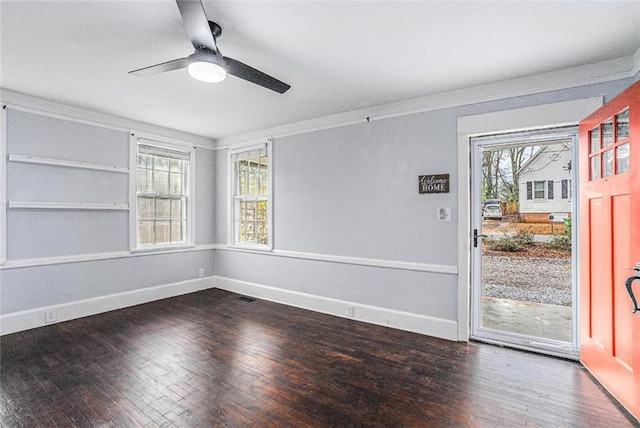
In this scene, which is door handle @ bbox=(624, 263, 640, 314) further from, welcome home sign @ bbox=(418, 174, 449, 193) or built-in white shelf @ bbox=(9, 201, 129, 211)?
built-in white shelf @ bbox=(9, 201, 129, 211)

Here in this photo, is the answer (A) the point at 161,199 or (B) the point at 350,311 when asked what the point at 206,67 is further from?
(A) the point at 161,199

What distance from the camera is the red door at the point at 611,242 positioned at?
76.6 inches

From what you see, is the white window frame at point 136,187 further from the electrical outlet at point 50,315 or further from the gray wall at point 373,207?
the gray wall at point 373,207

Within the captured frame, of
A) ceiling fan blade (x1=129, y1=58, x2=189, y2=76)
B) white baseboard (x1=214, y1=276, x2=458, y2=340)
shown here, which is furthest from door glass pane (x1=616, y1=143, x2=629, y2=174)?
ceiling fan blade (x1=129, y1=58, x2=189, y2=76)

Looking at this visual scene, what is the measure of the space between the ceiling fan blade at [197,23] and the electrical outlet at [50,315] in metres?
3.50

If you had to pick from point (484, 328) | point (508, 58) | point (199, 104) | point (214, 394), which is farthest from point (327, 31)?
point (484, 328)

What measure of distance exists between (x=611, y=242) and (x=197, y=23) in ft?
10.1

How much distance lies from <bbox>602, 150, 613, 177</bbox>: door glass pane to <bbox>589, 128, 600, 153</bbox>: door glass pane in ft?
0.36

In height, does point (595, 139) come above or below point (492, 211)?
above

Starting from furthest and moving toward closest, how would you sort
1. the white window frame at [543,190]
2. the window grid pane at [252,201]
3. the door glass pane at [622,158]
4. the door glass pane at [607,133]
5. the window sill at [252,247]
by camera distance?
the window grid pane at [252,201] → the window sill at [252,247] → the white window frame at [543,190] → the door glass pane at [607,133] → the door glass pane at [622,158]

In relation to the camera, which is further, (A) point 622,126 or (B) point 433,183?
(B) point 433,183

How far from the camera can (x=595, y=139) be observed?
94.9 inches

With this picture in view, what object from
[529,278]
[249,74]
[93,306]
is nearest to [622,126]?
[529,278]

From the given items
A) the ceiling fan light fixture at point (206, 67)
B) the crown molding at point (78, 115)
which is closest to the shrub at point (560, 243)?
the ceiling fan light fixture at point (206, 67)
